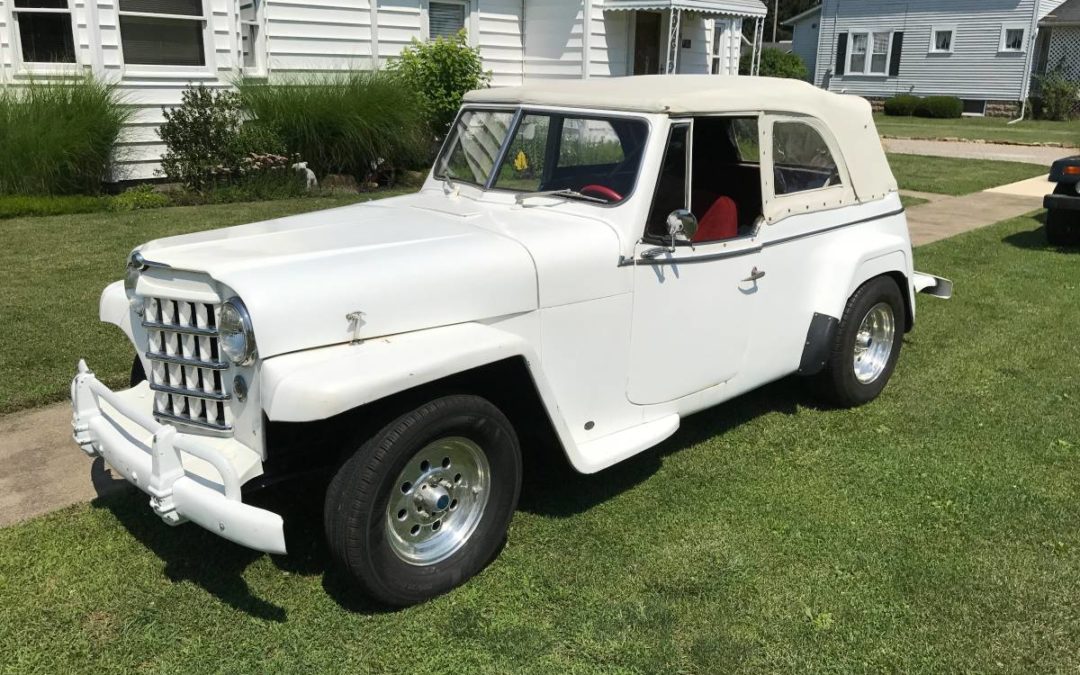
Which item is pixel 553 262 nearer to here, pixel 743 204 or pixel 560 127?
pixel 560 127

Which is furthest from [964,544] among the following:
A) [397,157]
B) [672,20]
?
[672,20]

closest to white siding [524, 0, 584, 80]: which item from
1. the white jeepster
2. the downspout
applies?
the white jeepster

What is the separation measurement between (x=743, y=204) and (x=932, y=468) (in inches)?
67.0

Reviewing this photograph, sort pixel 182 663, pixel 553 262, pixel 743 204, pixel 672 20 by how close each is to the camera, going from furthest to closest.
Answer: pixel 672 20, pixel 743 204, pixel 553 262, pixel 182 663

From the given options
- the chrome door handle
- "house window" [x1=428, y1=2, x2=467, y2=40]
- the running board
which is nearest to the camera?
the running board

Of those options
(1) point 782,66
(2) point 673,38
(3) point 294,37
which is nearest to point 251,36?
(3) point 294,37

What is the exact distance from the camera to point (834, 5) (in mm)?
34531

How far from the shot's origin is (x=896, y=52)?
33.3m

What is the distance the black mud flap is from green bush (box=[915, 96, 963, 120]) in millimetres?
29215

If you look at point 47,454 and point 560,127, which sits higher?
point 560,127

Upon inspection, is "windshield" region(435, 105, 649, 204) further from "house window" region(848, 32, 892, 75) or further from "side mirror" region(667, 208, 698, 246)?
"house window" region(848, 32, 892, 75)

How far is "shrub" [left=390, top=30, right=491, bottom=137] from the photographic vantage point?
13.4 metres

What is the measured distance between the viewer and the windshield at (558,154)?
3.99m

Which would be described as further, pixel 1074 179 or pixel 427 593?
pixel 1074 179
